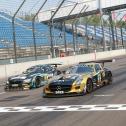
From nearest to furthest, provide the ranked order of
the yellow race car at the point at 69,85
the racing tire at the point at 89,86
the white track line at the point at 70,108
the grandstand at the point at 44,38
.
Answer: the white track line at the point at 70,108
the yellow race car at the point at 69,85
the racing tire at the point at 89,86
the grandstand at the point at 44,38

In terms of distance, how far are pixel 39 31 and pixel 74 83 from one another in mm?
34880

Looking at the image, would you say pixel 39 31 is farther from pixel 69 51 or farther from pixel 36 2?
pixel 36 2

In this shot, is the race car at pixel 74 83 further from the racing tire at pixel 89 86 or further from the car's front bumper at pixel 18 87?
the car's front bumper at pixel 18 87

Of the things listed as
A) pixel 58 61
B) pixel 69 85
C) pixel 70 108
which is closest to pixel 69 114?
pixel 70 108

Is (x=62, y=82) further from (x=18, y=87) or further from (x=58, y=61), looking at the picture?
(x=58, y=61)

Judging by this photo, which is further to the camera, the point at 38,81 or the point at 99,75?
the point at 38,81

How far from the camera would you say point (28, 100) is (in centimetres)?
1644

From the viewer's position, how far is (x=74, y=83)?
54.5 feet

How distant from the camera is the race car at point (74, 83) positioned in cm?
1661

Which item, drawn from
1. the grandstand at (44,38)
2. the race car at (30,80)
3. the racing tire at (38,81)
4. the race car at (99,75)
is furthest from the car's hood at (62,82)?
the grandstand at (44,38)

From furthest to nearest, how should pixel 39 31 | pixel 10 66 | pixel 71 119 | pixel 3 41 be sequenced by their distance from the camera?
1. pixel 39 31
2. pixel 3 41
3. pixel 10 66
4. pixel 71 119

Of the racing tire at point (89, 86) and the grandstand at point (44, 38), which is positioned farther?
the grandstand at point (44, 38)

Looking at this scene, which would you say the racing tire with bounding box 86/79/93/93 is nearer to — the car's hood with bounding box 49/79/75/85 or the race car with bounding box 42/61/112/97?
the race car with bounding box 42/61/112/97

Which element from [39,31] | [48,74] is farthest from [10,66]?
[39,31]
